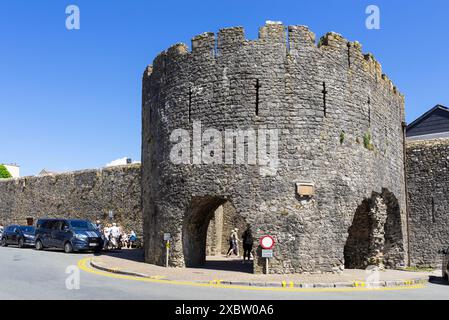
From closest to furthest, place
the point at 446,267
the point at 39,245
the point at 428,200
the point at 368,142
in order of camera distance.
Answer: the point at 446,267 → the point at 368,142 → the point at 428,200 → the point at 39,245

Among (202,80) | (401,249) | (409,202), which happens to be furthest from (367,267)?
(202,80)

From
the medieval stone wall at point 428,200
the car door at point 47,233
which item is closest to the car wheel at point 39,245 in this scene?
the car door at point 47,233

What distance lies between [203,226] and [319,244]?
4686mm

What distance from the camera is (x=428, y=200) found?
71.2 feet

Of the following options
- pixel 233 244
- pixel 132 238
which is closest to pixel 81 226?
pixel 132 238

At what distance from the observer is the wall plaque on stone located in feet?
50.0

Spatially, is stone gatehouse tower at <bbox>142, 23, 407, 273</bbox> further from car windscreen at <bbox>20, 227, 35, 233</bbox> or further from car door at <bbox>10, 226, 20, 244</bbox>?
car door at <bbox>10, 226, 20, 244</bbox>

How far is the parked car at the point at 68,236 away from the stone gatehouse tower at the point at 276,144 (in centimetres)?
555

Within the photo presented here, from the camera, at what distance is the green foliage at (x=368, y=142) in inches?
672

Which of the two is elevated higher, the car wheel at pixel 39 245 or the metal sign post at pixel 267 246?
the metal sign post at pixel 267 246

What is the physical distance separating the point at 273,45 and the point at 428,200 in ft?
36.4

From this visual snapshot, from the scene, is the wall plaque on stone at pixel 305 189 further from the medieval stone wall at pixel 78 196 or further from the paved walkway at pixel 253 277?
the medieval stone wall at pixel 78 196

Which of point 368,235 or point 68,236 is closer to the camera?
point 368,235

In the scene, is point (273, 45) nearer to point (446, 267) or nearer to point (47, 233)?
point (446, 267)
